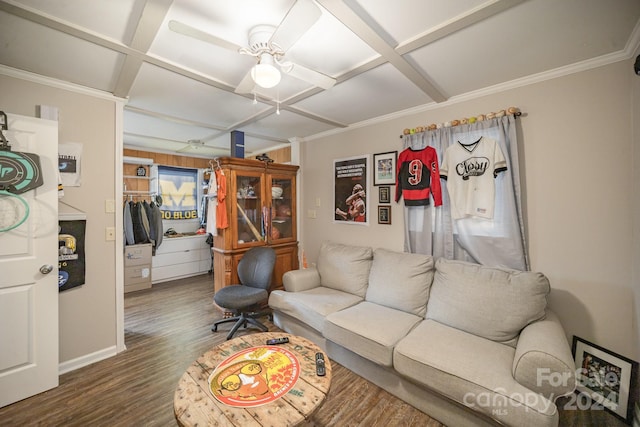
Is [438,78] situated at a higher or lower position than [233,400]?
higher

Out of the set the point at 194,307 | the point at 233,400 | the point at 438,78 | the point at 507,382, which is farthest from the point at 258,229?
the point at 507,382

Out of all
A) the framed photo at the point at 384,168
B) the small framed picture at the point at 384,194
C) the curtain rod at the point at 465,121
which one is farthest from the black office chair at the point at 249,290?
the curtain rod at the point at 465,121

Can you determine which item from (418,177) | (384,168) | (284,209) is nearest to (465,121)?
(418,177)

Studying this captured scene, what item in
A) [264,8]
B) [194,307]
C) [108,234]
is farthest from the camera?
[194,307]

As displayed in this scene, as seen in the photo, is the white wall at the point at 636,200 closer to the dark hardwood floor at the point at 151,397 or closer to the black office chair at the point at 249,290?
the dark hardwood floor at the point at 151,397

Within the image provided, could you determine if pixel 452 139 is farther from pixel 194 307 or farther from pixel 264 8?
pixel 194 307

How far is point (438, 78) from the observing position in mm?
2037

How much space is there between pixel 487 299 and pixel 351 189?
189 centimetres

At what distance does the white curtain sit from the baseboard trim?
303cm

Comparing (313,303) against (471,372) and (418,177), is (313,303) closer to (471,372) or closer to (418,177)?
(471,372)

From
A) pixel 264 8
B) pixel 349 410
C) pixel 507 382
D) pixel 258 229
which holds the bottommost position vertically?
pixel 349 410

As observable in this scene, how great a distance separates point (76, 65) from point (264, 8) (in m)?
1.56

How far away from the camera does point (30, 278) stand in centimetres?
184

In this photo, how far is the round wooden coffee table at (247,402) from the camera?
1.06 meters
